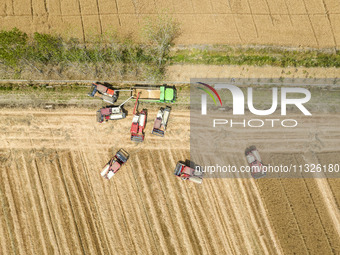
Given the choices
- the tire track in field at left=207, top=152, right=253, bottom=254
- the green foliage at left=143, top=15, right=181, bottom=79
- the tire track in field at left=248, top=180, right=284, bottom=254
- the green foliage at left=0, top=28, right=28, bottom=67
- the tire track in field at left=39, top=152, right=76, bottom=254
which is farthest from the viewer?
the green foliage at left=143, top=15, right=181, bottom=79

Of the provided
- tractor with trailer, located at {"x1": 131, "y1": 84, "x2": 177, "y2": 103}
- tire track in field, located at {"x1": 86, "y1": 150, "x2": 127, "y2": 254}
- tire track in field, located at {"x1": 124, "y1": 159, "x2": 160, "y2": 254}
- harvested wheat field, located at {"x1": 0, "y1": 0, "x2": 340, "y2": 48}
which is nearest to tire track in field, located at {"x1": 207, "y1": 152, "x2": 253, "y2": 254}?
tire track in field, located at {"x1": 124, "y1": 159, "x2": 160, "y2": 254}

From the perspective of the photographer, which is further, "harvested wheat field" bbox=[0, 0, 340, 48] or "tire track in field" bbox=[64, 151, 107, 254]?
"harvested wheat field" bbox=[0, 0, 340, 48]

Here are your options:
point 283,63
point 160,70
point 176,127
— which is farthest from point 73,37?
Result: point 283,63

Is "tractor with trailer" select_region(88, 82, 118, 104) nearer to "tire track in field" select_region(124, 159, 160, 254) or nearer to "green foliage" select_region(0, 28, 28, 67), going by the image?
"tire track in field" select_region(124, 159, 160, 254)

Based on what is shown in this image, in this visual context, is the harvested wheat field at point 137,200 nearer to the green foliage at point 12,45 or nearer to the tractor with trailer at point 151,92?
the tractor with trailer at point 151,92

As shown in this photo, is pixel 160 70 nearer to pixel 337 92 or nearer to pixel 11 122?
pixel 11 122

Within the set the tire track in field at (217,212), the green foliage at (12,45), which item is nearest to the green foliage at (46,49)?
the green foliage at (12,45)

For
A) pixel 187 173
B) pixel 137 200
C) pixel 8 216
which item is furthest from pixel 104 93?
pixel 8 216
